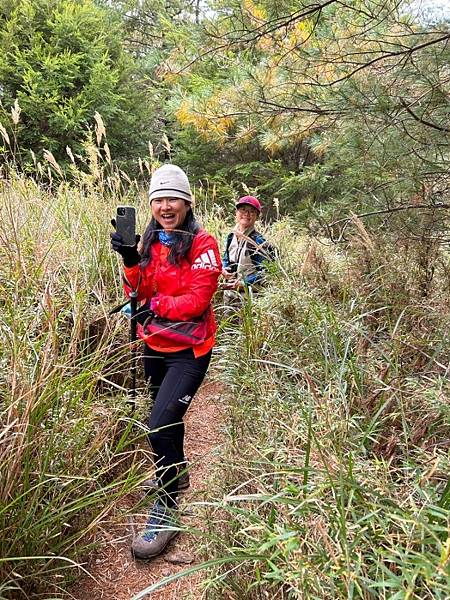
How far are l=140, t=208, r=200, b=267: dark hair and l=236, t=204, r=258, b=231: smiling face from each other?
Answer: 1.53 meters

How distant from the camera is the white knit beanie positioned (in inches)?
91.1

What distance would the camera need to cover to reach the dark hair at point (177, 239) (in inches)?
92.0

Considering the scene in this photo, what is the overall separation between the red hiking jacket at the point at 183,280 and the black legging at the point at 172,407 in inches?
2.3

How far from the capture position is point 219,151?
37.9 feet

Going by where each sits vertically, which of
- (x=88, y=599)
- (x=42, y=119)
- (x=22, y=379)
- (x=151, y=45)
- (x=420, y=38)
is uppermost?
(x=151, y=45)

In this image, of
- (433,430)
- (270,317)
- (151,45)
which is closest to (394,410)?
(433,430)

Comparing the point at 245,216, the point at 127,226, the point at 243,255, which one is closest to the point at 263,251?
the point at 243,255

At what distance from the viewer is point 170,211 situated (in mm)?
2359

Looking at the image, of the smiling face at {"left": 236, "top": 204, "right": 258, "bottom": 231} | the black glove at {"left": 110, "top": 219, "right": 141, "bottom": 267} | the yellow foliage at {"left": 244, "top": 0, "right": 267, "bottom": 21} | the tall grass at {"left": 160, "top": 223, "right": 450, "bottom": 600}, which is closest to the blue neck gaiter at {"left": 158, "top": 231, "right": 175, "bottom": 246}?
the black glove at {"left": 110, "top": 219, "right": 141, "bottom": 267}

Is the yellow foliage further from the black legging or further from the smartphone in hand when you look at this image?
the black legging

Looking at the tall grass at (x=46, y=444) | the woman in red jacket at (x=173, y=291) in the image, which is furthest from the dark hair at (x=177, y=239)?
the tall grass at (x=46, y=444)

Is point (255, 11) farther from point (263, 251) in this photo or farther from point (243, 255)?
point (243, 255)

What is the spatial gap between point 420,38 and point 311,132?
0.96 meters

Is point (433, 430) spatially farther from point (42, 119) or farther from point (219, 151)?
point (219, 151)
